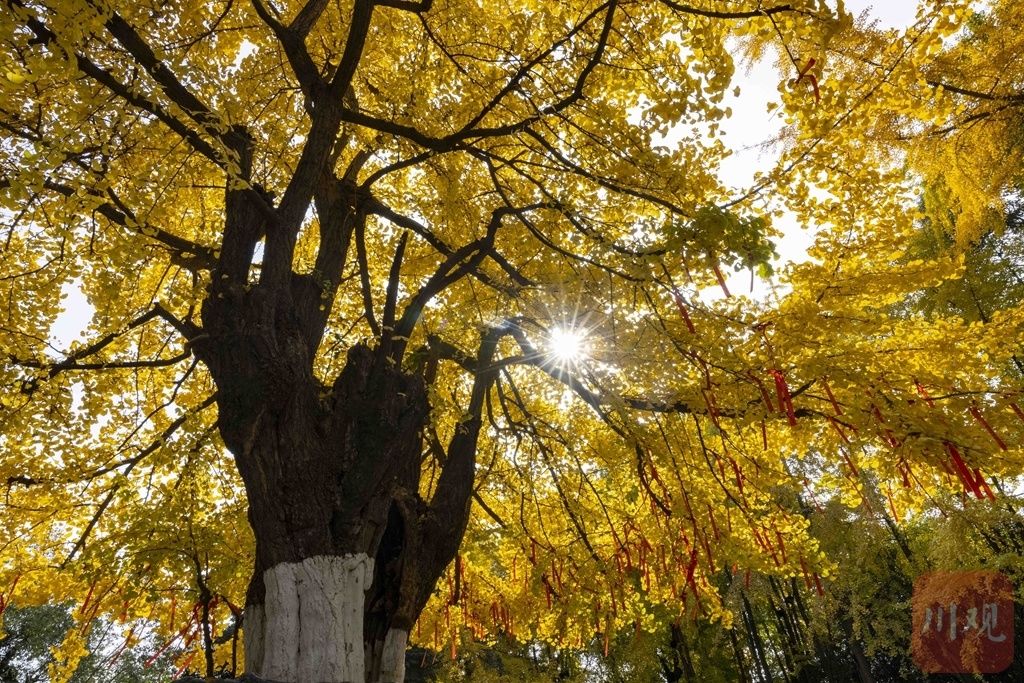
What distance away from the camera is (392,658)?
4090 mm

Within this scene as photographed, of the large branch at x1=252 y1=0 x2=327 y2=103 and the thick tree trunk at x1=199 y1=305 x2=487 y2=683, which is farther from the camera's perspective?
the large branch at x1=252 y1=0 x2=327 y2=103

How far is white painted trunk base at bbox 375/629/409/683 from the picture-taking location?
13.3 feet

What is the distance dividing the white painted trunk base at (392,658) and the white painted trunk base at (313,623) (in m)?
0.77

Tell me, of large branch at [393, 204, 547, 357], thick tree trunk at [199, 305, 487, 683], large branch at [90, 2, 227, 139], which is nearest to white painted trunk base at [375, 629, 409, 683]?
thick tree trunk at [199, 305, 487, 683]

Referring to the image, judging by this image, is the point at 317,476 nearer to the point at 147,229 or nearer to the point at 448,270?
the point at 147,229

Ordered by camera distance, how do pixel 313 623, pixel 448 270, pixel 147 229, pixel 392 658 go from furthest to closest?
pixel 448 270
pixel 392 658
pixel 147 229
pixel 313 623

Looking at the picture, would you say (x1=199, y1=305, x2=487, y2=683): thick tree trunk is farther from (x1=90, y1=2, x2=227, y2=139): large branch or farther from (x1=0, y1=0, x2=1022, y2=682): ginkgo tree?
(x1=90, y1=2, x2=227, y2=139): large branch

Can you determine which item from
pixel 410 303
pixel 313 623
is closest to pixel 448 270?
pixel 410 303

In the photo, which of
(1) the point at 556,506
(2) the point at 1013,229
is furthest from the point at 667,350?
(2) the point at 1013,229

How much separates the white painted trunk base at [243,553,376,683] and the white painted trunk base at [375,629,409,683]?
77cm

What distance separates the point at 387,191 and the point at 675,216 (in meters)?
3.87

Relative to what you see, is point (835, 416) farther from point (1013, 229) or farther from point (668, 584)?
point (1013, 229)

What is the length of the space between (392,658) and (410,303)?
291 cm

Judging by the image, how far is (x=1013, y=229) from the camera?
12930 mm
